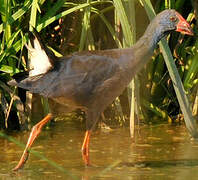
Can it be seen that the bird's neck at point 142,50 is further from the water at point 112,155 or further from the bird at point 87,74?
the water at point 112,155

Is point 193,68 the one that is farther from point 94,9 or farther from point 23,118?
point 23,118

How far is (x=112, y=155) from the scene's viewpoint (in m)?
4.73

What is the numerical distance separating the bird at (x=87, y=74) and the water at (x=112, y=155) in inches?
10.5

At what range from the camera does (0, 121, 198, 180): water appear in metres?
4.16

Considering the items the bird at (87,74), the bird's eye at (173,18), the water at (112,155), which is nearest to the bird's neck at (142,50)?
the bird at (87,74)

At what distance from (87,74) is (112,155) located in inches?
33.8

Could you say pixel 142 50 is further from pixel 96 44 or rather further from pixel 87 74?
pixel 96 44

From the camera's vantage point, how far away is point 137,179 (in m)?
4.01

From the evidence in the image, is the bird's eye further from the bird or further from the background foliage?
the background foliage

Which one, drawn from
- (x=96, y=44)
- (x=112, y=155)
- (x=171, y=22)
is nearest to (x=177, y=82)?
(x=171, y=22)

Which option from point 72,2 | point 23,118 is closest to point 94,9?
point 72,2

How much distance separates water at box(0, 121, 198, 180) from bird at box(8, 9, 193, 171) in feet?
0.88

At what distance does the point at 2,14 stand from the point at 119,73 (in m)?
1.29

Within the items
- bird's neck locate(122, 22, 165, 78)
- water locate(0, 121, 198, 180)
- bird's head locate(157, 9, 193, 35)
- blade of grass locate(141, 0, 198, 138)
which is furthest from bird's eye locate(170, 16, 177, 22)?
water locate(0, 121, 198, 180)
